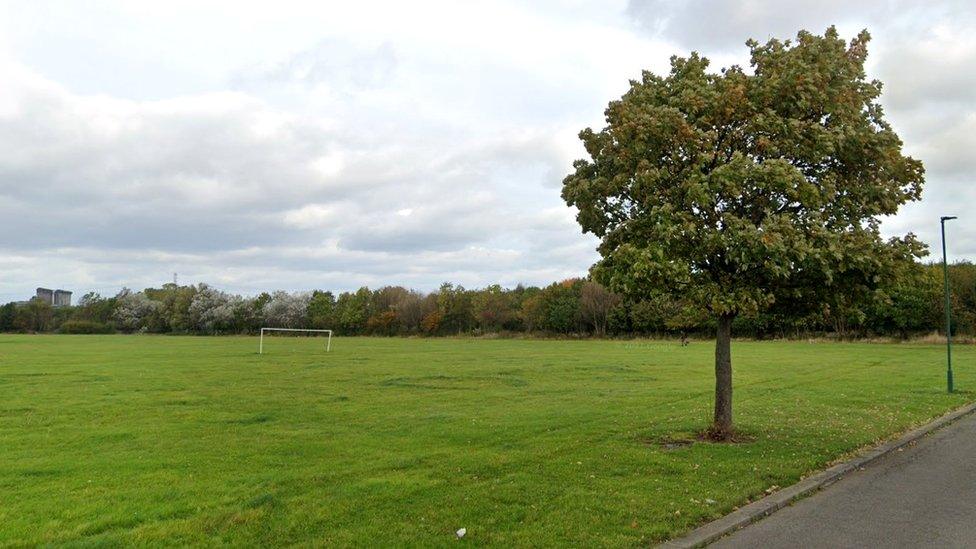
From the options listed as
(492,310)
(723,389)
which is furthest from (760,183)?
(492,310)

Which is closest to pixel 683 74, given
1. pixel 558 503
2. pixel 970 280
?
pixel 558 503

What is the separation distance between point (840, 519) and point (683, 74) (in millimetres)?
8145

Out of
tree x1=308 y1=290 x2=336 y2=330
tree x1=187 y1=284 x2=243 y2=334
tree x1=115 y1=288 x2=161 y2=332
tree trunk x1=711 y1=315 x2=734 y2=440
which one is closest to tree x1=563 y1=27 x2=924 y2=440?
tree trunk x1=711 y1=315 x2=734 y2=440

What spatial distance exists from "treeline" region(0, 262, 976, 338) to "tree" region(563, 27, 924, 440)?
207 feet

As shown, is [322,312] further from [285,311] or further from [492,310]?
[492,310]

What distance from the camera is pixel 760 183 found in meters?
10.9

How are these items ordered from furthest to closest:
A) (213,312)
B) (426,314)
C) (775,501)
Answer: (213,312) → (426,314) → (775,501)

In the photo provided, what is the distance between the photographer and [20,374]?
2870 centimetres

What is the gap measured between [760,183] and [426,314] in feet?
366

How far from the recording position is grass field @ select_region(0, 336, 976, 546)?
25.6 feet

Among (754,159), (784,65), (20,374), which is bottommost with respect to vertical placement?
(20,374)

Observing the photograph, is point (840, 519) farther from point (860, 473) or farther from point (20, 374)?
point (20, 374)

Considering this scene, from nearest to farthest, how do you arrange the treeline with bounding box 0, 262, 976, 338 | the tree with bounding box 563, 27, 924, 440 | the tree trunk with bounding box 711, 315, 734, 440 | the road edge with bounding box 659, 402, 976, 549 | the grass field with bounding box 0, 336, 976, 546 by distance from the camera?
1. the road edge with bounding box 659, 402, 976, 549
2. the grass field with bounding box 0, 336, 976, 546
3. the tree with bounding box 563, 27, 924, 440
4. the tree trunk with bounding box 711, 315, 734, 440
5. the treeline with bounding box 0, 262, 976, 338

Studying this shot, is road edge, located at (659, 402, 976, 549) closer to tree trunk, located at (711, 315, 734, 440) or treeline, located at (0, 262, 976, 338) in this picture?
tree trunk, located at (711, 315, 734, 440)
